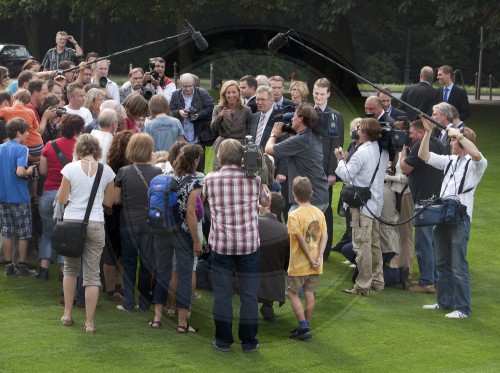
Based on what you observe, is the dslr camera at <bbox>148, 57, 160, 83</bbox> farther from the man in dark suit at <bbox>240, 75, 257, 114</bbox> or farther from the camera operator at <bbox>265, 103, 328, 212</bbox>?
the camera operator at <bbox>265, 103, 328, 212</bbox>

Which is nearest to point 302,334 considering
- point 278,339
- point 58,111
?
point 278,339

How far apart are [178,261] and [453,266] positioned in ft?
9.47

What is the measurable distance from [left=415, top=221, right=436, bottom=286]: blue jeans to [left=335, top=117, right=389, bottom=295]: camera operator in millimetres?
552

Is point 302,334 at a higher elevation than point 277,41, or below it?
below

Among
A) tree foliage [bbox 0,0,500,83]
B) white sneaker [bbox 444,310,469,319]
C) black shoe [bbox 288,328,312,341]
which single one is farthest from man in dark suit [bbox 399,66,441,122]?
tree foliage [bbox 0,0,500,83]

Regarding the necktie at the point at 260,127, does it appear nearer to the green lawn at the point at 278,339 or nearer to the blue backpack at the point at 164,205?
the green lawn at the point at 278,339

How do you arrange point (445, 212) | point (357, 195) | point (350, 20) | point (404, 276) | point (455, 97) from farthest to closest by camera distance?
point (350, 20), point (455, 97), point (404, 276), point (357, 195), point (445, 212)

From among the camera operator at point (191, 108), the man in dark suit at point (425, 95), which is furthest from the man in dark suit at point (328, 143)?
the man in dark suit at point (425, 95)

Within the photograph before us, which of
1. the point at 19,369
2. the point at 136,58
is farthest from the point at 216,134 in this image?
the point at 136,58

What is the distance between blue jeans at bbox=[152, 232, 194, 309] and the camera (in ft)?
31.0

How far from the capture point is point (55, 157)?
10.6 metres

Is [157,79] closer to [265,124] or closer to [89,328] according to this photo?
[265,124]

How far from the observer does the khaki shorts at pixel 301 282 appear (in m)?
9.63

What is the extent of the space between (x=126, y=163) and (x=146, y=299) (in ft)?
4.45
